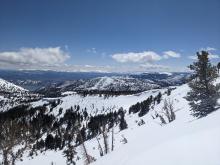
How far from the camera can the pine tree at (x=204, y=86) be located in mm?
33844

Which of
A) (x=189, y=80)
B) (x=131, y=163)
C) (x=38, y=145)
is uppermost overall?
(x=189, y=80)

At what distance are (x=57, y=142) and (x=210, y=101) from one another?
365ft

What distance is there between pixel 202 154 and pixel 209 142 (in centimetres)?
150

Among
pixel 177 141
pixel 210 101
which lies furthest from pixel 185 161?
pixel 210 101

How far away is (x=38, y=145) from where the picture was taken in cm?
13388

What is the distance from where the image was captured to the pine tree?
3384 centimetres

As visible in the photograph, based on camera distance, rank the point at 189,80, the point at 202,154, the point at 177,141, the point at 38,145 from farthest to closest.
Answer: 1. the point at 38,145
2. the point at 189,80
3. the point at 177,141
4. the point at 202,154

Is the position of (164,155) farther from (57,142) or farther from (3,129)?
(57,142)

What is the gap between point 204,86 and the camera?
3591 cm

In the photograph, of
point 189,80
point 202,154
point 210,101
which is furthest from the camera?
point 189,80

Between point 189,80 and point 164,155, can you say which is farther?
point 189,80

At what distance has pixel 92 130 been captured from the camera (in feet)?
553

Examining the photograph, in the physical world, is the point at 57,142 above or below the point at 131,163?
below

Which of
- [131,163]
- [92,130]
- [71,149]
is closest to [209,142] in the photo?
[131,163]
